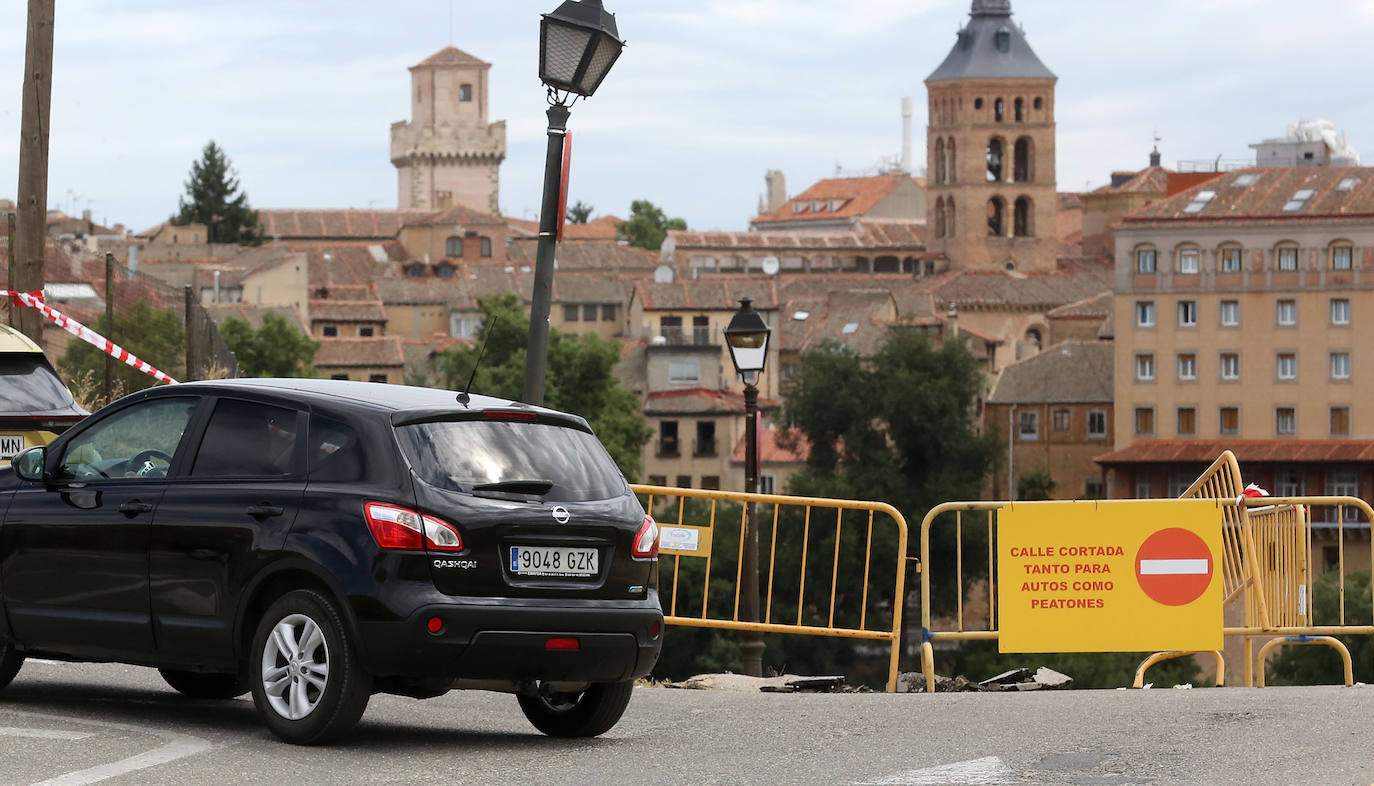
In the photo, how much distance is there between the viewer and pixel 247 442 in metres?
9.71

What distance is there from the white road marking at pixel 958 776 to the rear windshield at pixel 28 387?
6270 millimetres

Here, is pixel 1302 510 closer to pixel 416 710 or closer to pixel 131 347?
pixel 416 710

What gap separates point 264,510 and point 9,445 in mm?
4136

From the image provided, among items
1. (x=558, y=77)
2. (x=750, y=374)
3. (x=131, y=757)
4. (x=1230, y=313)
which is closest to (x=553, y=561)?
(x=131, y=757)

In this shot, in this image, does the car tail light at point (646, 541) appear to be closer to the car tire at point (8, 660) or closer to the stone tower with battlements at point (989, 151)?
the car tire at point (8, 660)

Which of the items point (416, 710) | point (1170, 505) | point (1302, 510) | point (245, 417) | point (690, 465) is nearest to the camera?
point (245, 417)

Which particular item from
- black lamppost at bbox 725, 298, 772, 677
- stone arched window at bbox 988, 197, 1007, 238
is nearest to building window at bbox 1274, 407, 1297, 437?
stone arched window at bbox 988, 197, 1007, 238

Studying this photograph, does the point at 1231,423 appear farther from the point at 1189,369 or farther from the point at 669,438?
the point at 669,438

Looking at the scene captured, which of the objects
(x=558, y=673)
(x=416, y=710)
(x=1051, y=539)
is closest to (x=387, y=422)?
(x=558, y=673)

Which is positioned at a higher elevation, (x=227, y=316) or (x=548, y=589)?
(x=227, y=316)

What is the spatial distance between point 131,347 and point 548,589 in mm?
14518

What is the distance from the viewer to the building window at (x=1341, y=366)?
4104 inches

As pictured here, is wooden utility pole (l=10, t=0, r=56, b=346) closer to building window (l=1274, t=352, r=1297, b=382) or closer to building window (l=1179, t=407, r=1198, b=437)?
building window (l=1274, t=352, r=1297, b=382)

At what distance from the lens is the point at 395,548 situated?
29.9 feet
